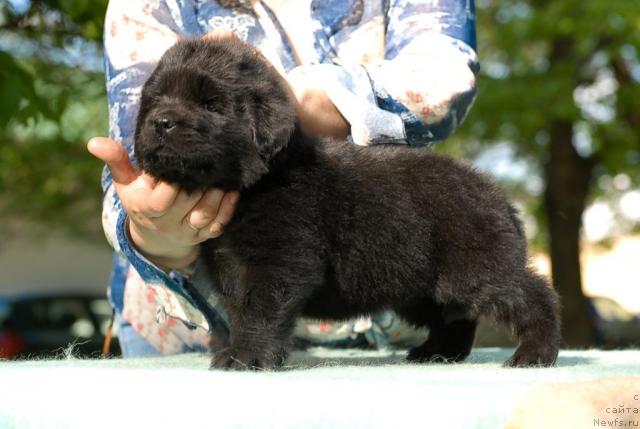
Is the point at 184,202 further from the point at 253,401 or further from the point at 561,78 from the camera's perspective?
the point at 561,78

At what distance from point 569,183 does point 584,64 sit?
205 centimetres

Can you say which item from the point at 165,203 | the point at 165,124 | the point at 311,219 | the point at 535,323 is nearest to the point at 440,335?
the point at 535,323

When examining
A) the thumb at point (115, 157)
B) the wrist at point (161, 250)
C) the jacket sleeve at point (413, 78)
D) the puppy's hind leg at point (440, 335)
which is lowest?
the puppy's hind leg at point (440, 335)

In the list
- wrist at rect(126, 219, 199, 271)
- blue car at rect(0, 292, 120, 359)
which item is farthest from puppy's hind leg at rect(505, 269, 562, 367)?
blue car at rect(0, 292, 120, 359)

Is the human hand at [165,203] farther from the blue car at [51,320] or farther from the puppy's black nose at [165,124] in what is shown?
the blue car at [51,320]

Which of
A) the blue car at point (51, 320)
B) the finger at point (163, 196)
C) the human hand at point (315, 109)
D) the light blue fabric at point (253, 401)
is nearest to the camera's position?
the light blue fabric at point (253, 401)

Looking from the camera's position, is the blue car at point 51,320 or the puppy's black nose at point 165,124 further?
the blue car at point 51,320

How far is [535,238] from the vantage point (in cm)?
2003

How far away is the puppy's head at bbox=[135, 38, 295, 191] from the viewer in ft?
7.36

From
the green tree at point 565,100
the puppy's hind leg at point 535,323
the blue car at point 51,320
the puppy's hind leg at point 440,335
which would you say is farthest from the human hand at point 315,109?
the blue car at point 51,320

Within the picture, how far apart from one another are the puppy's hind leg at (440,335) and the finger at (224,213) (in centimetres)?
74

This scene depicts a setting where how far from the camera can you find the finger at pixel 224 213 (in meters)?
2.38

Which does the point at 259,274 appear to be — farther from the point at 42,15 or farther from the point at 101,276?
the point at 101,276

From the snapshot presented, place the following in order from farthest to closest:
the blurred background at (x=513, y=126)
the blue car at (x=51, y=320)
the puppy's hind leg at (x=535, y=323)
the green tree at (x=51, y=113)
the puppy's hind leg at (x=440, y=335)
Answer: the blue car at (x=51, y=320) < the blurred background at (x=513, y=126) < the green tree at (x=51, y=113) < the puppy's hind leg at (x=440, y=335) < the puppy's hind leg at (x=535, y=323)
